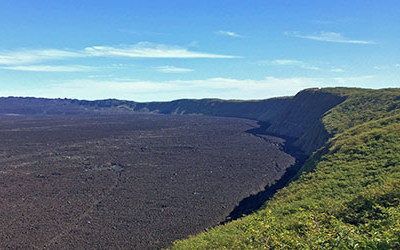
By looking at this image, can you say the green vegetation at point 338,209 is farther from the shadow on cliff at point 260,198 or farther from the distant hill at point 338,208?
the shadow on cliff at point 260,198

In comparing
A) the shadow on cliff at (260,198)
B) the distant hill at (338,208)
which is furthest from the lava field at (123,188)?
the distant hill at (338,208)

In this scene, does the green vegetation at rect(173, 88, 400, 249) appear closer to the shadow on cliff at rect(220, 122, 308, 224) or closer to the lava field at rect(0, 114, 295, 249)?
the shadow on cliff at rect(220, 122, 308, 224)

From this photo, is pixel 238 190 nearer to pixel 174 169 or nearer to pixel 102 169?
pixel 174 169

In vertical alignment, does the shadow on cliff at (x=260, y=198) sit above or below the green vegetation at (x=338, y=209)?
below

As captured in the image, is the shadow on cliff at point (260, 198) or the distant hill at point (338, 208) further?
the shadow on cliff at point (260, 198)

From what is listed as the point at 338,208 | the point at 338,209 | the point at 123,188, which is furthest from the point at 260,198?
the point at 338,209

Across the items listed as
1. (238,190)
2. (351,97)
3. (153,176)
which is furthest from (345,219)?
(351,97)
